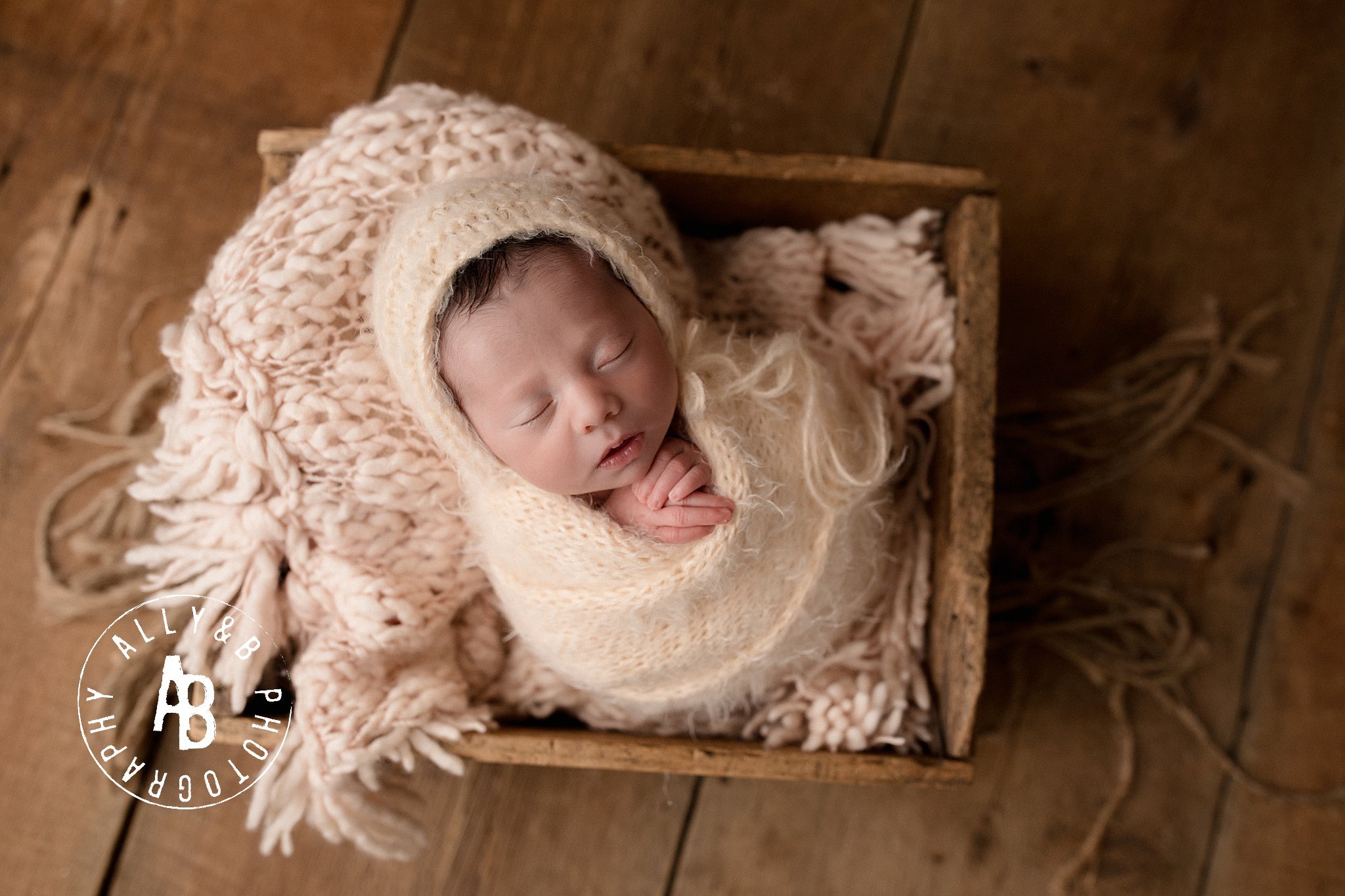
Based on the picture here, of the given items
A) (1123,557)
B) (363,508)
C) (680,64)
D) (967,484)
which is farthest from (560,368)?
(1123,557)

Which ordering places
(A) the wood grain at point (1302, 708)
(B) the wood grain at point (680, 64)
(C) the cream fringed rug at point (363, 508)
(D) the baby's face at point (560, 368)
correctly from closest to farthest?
(D) the baby's face at point (560, 368) < (C) the cream fringed rug at point (363, 508) < (A) the wood grain at point (1302, 708) < (B) the wood grain at point (680, 64)

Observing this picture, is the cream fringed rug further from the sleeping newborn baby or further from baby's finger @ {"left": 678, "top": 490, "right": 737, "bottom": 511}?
baby's finger @ {"left": 678, "top": 490, "right": 737, "bottom": 511}

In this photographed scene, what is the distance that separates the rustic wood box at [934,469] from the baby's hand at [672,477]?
0.81 feet

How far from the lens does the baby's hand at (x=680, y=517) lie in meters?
0.79

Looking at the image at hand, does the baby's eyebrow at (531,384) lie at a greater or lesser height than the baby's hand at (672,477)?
greater

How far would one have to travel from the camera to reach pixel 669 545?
0.81 meters

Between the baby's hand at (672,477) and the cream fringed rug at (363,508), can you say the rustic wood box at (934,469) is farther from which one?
the baby's hand at (672,477)

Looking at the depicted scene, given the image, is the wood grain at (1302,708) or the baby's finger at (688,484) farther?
the wood grain at (1302,708)

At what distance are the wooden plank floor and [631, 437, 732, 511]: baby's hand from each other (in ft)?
1.57

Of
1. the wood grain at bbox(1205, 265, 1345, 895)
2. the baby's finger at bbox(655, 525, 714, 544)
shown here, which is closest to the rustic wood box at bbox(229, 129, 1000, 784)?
the baby's finger at bbox(655, 525, 714, 544)

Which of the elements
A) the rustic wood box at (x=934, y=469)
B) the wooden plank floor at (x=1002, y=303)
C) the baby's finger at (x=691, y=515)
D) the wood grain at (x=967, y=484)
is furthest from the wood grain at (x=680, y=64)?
the baby's finger at (x=691, y=515)

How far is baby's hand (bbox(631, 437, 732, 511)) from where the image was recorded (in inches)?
31.8

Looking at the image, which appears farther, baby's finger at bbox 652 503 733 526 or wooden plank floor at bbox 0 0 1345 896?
wooden plank floor at bbox 0 0 1345 896

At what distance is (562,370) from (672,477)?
0.14 m
